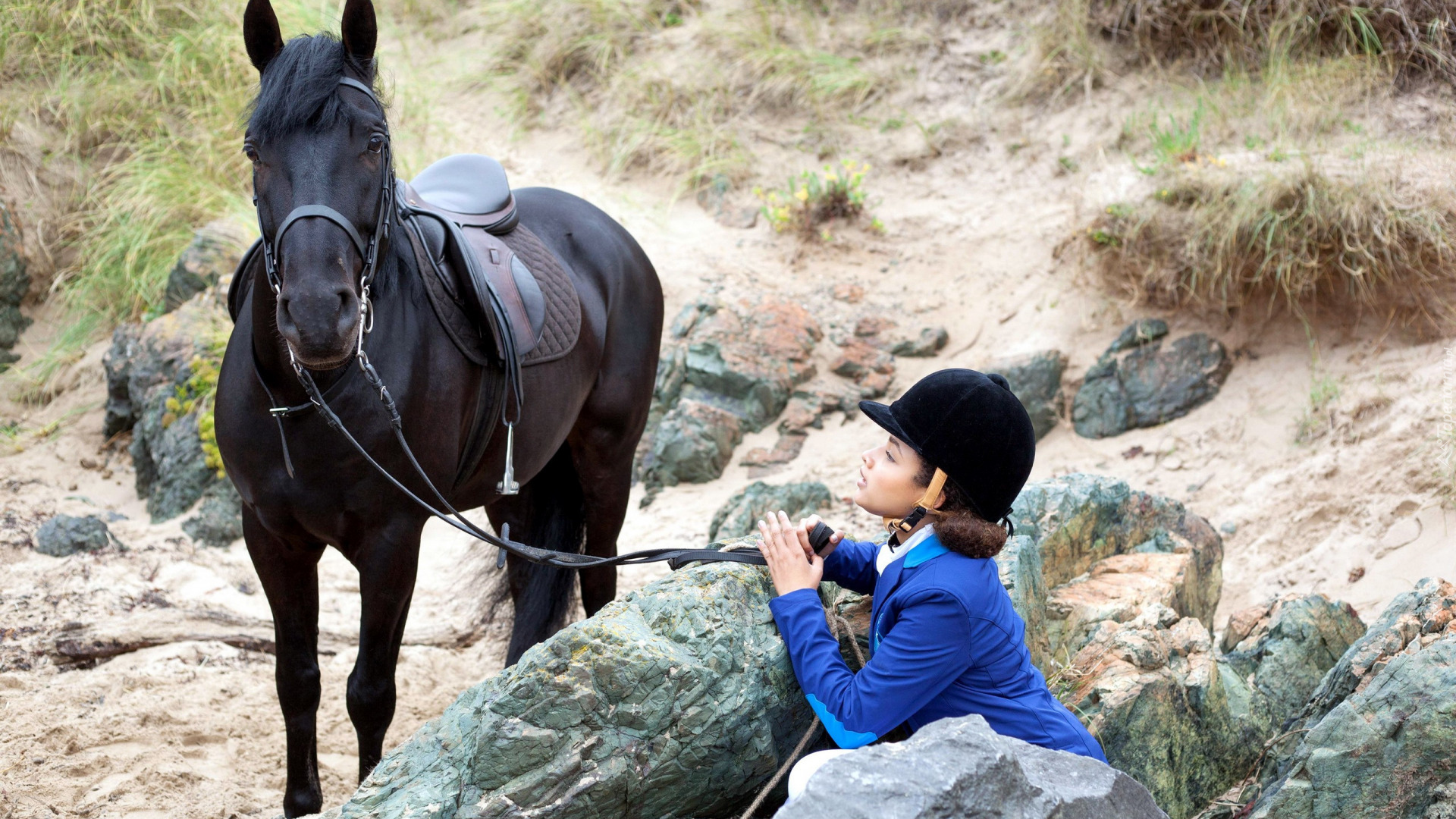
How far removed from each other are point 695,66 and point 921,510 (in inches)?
280

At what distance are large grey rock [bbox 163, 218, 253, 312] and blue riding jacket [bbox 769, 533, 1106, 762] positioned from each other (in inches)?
221

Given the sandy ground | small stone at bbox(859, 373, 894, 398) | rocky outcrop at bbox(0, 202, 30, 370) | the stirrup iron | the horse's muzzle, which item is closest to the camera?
the horse's muzzle

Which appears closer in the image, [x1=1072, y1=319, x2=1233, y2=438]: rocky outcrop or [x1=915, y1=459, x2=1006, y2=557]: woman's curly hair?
[x1=915, y1=459, x2=1006, y2=557]: woman's curly hair

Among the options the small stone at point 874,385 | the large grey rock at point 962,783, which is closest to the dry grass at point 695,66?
the small stone at point 874,385

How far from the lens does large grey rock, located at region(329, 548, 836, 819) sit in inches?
79.5

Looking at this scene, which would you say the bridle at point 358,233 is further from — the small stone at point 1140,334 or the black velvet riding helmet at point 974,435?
the small stone at point 1140,334

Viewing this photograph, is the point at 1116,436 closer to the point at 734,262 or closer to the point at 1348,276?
the point at 1348,276

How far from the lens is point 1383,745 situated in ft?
7.97

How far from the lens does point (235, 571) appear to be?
5.16 metres

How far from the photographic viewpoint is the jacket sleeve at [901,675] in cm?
208

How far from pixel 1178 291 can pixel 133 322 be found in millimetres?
6473

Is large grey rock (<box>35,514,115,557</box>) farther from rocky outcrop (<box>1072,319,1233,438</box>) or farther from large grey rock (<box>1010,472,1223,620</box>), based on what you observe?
rocky outcrop (<box>1072,319,1233,438</box>)

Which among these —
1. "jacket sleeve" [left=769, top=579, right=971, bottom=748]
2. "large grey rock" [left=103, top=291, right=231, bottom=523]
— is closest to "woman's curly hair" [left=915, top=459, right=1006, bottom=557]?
"jacket sleeve" [left=769, top=579, right=971, bottom=748]

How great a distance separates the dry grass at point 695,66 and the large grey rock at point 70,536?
14.7 feet
